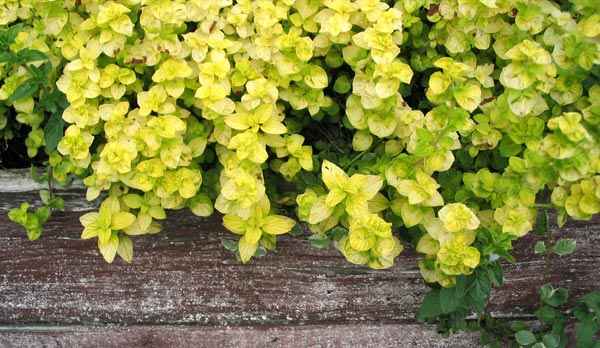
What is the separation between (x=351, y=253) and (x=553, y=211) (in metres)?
0.52

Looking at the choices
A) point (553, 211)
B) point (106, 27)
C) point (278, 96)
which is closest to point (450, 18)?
point (278, 96)

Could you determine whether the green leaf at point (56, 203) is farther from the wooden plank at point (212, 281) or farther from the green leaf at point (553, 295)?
the green leaf at point (553, 295)

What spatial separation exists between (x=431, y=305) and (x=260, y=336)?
0.43 metres

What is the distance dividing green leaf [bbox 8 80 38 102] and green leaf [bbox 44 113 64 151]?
74 mm

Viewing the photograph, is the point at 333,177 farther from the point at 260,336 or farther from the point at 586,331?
the point at 586,331

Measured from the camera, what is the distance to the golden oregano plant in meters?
1.23

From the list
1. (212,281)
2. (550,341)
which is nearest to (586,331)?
(550,341)

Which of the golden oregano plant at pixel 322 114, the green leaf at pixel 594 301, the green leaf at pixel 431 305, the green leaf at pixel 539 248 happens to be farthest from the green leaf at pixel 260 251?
the green leaf at pixel 594 301

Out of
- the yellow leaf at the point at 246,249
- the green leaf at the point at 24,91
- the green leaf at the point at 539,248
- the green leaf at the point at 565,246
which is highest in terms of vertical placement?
the green leaf at the point at 24,91

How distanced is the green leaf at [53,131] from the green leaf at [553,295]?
1.06 meters

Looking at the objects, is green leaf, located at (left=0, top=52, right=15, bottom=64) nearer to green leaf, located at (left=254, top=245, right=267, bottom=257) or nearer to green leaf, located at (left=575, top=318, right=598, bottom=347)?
green leaf, located at (left=254, top=245, right=267, bottom=257)

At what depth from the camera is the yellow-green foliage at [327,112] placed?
123cm

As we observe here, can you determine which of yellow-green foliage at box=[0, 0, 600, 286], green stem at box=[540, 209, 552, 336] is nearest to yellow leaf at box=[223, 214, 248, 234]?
yellow-green foliage at box=[0, 0, 600, 286]

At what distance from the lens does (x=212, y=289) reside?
161 centimetres
